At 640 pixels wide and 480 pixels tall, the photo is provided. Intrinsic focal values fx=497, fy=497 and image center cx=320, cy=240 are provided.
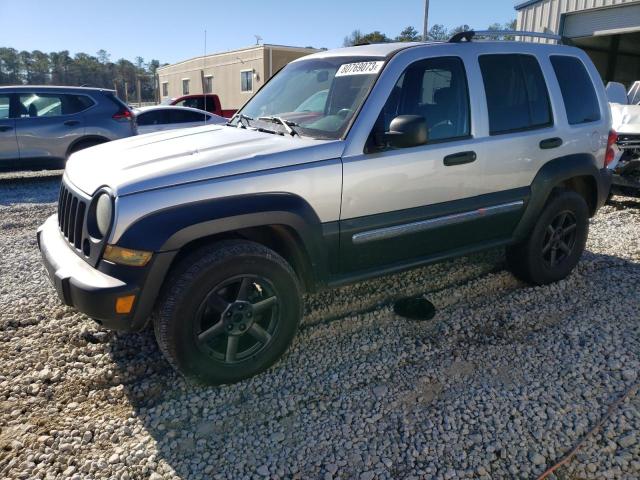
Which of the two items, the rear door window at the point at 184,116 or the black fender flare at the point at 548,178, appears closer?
the black fender flare at the point at 548,178

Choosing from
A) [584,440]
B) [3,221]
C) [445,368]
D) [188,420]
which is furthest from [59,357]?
[3,221]

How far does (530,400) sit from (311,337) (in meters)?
1.48

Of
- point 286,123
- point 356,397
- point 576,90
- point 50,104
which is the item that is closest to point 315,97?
point 286,123

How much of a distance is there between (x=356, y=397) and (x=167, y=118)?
1043 centimetres

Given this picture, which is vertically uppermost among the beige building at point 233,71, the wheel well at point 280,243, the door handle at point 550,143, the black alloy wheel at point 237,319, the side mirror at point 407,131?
the beige building at point 233,71

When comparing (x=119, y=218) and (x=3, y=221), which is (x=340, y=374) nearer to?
(x=119, y=218)

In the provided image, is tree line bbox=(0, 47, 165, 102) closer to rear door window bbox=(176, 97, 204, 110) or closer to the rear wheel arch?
rear door window bbox=(176, 97, 204, 110)

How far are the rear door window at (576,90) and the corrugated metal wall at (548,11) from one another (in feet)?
34.5

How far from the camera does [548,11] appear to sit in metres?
14.4

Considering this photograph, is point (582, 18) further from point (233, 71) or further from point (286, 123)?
point (233, 71)

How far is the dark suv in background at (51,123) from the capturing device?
884 cm

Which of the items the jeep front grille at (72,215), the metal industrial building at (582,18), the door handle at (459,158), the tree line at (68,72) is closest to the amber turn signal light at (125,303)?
the jeep front grille at (72,215)

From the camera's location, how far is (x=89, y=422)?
2.69 m

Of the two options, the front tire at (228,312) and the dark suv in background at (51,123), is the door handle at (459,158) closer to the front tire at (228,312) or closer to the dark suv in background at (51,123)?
the front tire at (228,312)
